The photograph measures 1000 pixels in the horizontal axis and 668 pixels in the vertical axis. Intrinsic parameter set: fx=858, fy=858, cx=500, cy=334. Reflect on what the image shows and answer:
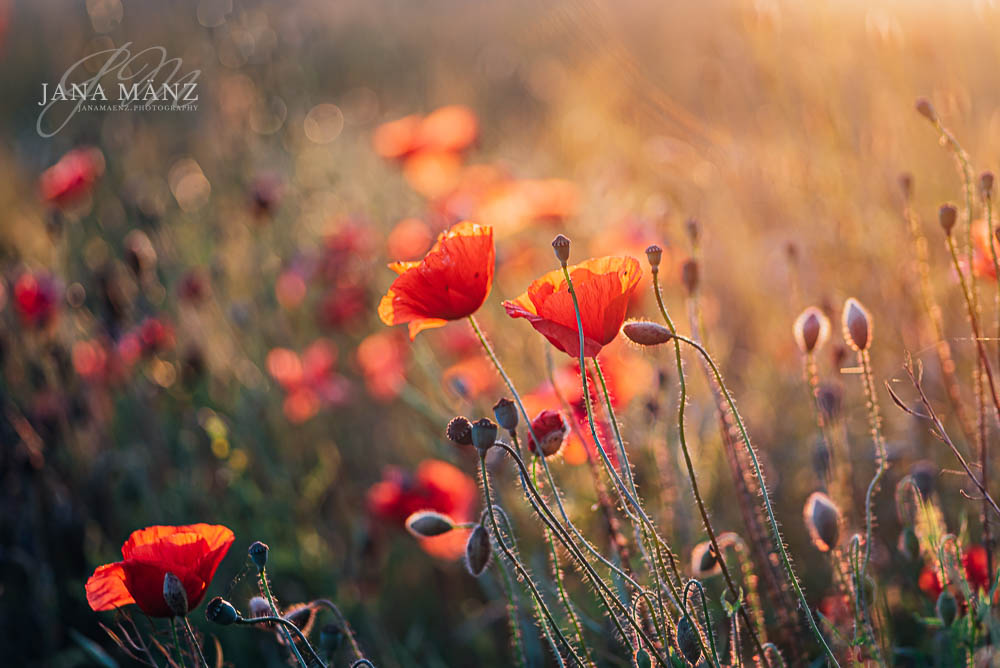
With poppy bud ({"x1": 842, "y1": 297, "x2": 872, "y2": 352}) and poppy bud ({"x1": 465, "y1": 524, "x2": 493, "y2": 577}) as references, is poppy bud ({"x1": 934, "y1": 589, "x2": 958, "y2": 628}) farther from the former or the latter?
poppy bud ({"x1": 465, "y1": 524, "x2": 493, "y2": 577})

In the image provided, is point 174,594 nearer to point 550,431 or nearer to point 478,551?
point 478,551

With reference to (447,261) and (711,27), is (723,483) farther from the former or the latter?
(711,27)

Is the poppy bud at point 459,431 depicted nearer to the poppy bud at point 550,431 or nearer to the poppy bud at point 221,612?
Result: the poppy bud at point 550,431

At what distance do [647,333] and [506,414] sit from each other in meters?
0.21

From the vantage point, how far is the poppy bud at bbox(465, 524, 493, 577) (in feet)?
3.94

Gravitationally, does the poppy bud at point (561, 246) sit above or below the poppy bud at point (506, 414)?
above

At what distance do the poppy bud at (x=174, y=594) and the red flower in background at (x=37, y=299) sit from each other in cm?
176

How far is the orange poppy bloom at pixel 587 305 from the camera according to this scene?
110cm

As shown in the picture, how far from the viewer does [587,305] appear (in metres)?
1.14

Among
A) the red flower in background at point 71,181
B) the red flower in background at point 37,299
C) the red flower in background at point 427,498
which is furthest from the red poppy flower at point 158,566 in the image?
the red flower in background at point 71,181

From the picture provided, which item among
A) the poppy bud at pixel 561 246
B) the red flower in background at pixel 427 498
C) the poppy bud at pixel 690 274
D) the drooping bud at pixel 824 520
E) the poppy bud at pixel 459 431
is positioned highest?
the poppy bud at pixel 561 246

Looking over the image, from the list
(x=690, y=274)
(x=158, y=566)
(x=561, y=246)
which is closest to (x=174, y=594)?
(x=158, y=566)

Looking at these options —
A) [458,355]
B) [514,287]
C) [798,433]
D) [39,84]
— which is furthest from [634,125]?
[39,84]

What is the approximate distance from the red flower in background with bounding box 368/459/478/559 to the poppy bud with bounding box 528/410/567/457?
91 centimetres
